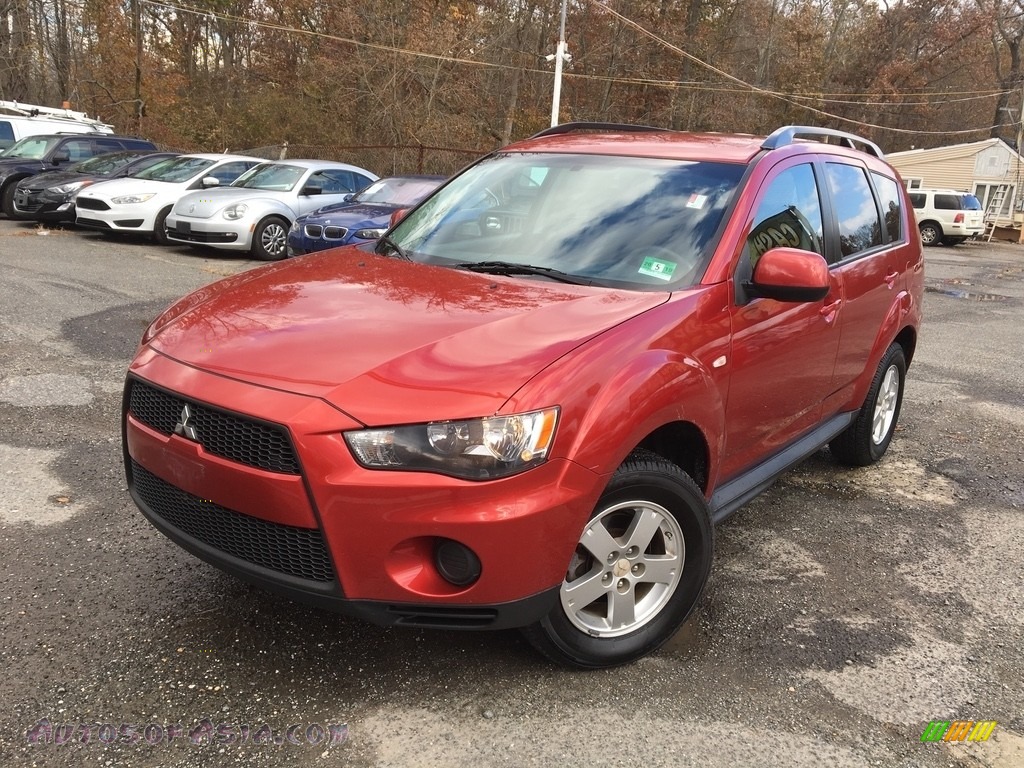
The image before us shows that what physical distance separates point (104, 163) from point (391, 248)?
13.8 m

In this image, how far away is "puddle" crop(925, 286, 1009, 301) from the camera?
13930mm

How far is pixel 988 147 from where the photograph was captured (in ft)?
131

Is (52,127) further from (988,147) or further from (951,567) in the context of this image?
(988,147)

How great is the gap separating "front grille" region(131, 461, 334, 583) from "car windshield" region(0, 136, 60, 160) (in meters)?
15.8

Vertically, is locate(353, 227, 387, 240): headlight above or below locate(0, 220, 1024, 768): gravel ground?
above

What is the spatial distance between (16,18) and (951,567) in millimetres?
36916

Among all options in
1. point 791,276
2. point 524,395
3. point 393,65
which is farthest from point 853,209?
point 393,65

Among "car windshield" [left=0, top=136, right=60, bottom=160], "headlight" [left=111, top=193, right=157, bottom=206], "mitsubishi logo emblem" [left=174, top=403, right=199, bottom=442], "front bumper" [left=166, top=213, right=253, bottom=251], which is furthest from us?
"car windshield" [left=0, top=136, right=60, bottom=160]

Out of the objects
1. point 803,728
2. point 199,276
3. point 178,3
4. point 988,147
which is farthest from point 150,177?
point 988,147

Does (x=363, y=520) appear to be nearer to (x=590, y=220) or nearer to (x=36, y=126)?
(x=590, y=220)

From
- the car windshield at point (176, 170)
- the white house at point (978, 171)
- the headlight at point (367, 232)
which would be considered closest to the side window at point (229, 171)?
the car windshield at point (176, 170)

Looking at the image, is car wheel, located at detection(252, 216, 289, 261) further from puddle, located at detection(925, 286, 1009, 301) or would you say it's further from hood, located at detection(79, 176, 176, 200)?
puddle, located at detection(925, 286, 1009, 301)

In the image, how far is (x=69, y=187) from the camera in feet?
44.8

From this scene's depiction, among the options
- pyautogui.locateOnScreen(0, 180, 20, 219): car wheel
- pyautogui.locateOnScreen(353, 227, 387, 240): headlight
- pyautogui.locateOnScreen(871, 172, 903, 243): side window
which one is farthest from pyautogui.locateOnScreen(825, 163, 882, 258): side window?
pyautogui.locateOnScreen(0, 180, 20, 219): car wheel
